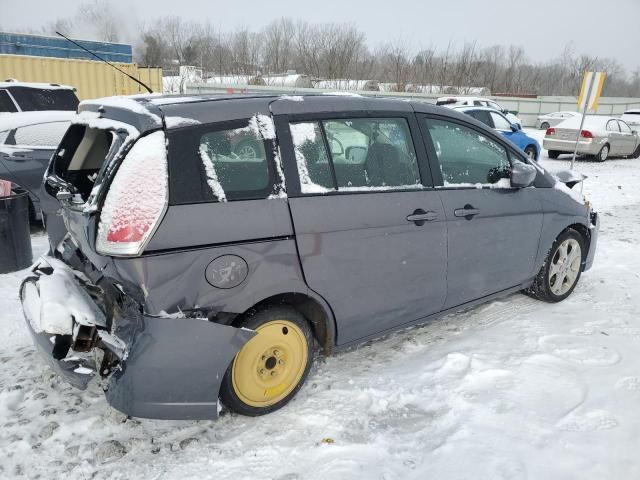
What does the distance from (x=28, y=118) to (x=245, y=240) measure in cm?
571

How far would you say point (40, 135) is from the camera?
6762 mm

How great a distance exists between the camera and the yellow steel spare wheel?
9.16 feet

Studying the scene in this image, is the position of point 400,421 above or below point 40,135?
below

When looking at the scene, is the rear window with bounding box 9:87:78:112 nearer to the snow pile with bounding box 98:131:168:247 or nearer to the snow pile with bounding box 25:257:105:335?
the snow pile with bounding box 25:257:105:335

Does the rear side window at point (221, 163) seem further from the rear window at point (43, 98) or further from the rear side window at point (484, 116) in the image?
the rear side window at point (484, 116)

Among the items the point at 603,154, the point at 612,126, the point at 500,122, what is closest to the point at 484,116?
the point at 500,122

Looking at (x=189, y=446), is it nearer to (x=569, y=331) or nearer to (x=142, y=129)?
(x=142, y=129)

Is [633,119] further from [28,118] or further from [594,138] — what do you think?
[28,118]

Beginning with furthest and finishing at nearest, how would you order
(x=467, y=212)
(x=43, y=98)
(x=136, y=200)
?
(x=43, y=98), (x=467, y=212), (x=136, y=200)

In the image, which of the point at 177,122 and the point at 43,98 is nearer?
the point at 177,122

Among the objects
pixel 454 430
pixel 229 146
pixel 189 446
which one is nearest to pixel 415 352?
pixel 454 430

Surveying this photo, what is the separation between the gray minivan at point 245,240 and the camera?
2.47 m

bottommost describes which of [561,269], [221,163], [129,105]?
[561,269]

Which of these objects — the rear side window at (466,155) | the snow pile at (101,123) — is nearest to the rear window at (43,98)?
the snow pile at (101,123)
